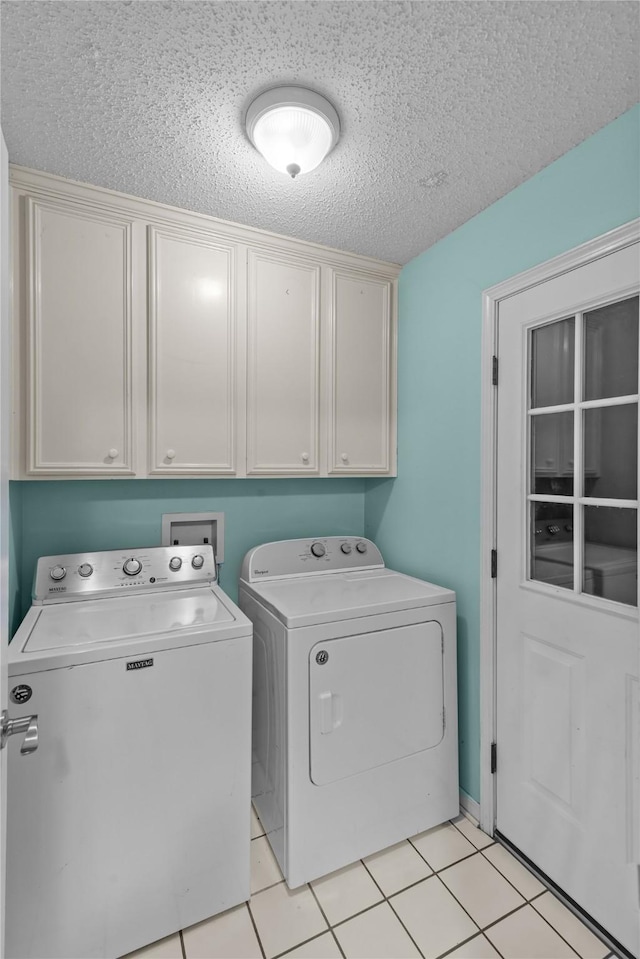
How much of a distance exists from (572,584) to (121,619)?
1527 mm

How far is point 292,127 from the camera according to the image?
50.8 inches

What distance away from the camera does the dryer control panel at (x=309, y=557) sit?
6.95 ft

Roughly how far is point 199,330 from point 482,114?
47.6 inches

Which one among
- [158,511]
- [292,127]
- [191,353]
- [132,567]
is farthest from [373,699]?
[292,127]

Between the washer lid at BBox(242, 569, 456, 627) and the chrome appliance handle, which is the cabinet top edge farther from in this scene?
the chrome appliance handle

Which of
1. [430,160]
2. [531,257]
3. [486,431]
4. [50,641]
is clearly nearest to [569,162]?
[531,257]

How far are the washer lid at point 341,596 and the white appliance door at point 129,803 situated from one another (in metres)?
0.25

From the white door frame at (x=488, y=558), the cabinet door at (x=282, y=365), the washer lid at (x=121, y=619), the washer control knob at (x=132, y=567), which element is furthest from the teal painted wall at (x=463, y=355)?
the washer control knob at (x=132, y=567)

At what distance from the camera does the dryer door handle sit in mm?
1588

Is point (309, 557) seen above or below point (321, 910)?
above

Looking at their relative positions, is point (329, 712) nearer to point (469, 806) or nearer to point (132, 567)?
point (469, 806)

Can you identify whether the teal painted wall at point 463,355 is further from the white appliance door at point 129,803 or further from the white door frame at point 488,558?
the white appliance door at point 129,803

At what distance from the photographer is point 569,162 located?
1478 millimetres

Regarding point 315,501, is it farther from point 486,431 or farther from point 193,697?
point 193,697
